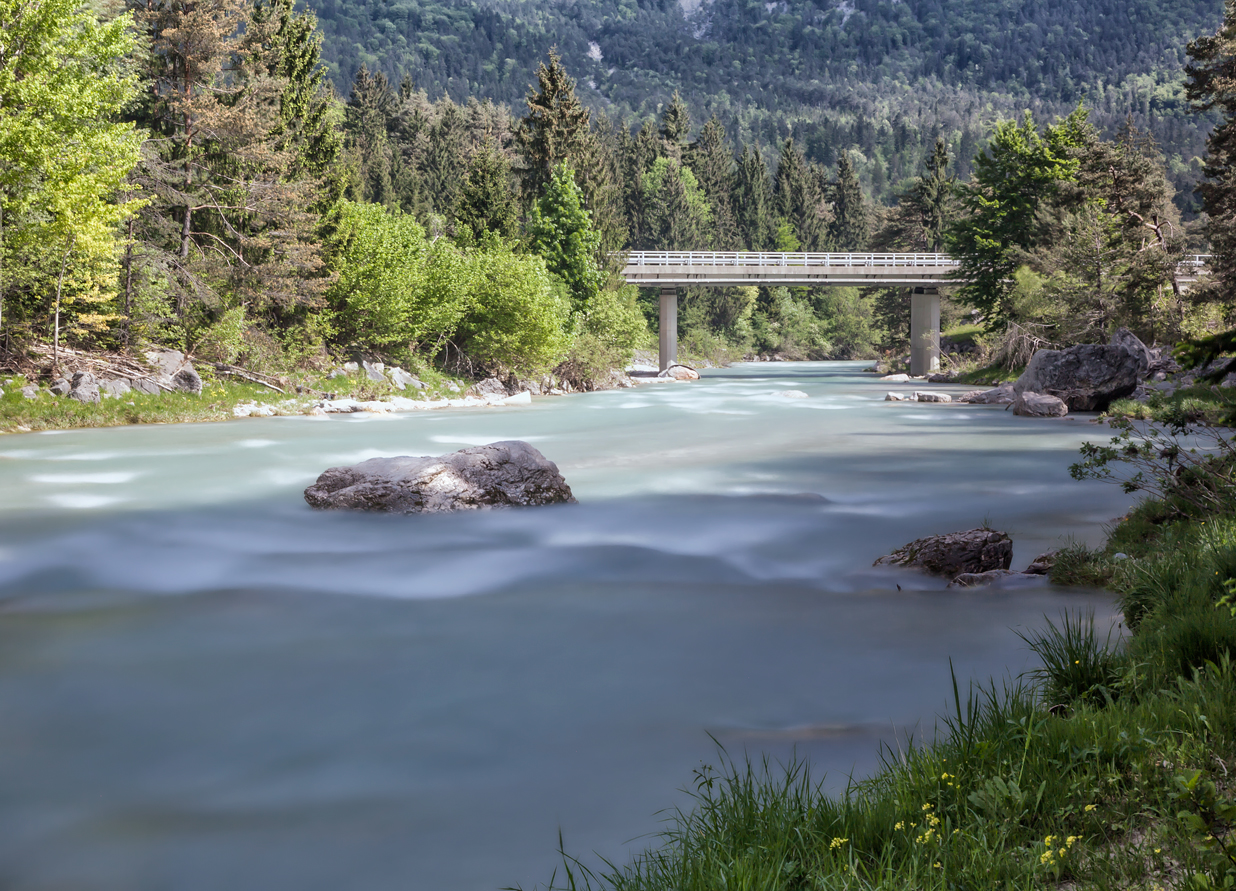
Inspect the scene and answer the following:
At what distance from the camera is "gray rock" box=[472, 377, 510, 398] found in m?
39.8

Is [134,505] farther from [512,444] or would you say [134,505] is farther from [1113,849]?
[1113,849]

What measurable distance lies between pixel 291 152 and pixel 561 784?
1348 inches

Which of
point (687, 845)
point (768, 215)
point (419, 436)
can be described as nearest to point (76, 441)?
point (419, 436)

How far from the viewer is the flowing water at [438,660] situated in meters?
4.62

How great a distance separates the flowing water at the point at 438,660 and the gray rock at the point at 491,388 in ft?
76.6

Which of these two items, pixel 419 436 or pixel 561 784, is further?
pixel 419 436

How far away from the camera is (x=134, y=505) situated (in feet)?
47.2

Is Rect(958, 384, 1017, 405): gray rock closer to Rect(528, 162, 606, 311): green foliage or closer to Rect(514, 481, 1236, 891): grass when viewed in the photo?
Rect(528, 162, 606, 311): green foliage

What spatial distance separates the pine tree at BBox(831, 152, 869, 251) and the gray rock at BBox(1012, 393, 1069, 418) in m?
84.7

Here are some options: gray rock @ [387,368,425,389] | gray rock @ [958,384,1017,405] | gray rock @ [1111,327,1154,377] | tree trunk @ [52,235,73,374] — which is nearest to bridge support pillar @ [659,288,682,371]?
gray rock @ [958,384,1017,405]

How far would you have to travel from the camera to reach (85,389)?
84.1 feet

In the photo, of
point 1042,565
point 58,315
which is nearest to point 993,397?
point 1042,565

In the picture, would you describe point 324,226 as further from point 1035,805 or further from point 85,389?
point 1035,805

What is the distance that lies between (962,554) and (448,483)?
6.99m
